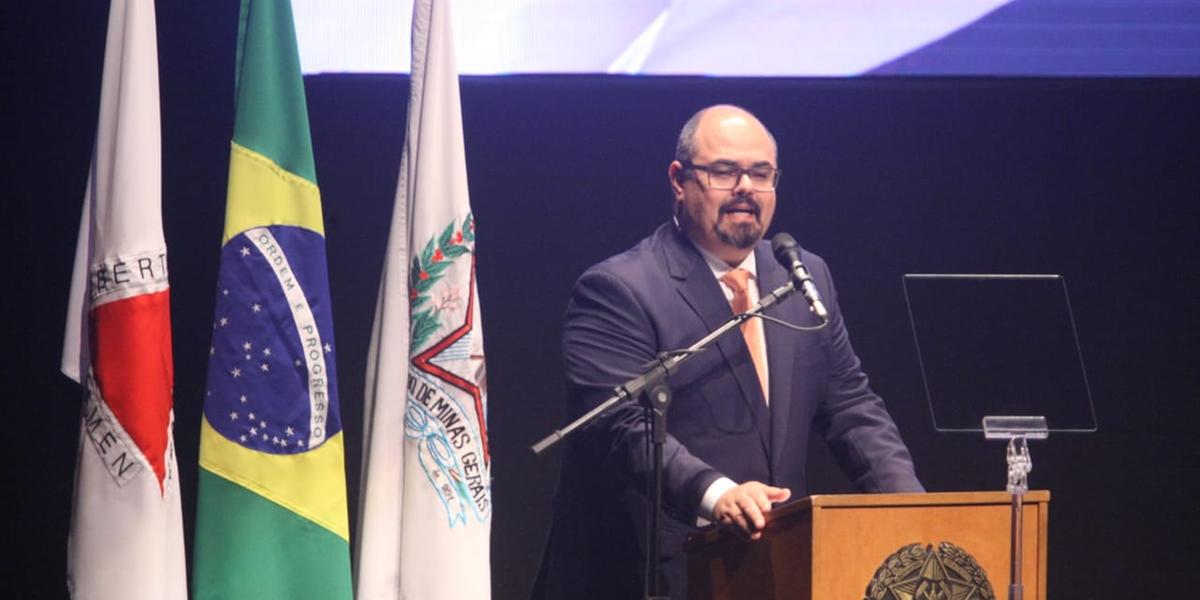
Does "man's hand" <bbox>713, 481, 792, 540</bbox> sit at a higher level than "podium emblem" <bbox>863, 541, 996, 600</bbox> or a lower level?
higher

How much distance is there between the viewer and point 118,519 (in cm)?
339

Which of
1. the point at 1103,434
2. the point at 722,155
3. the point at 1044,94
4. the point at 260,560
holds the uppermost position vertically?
the point at 1044,94

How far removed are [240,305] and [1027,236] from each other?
2.64 metres

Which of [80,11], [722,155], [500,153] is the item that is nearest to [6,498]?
[80,11]

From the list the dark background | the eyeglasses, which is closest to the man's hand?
the eyeglasses

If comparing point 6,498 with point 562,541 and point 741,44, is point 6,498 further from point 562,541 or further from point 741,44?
point 741,44

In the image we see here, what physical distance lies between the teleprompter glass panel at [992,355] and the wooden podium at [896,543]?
31cm

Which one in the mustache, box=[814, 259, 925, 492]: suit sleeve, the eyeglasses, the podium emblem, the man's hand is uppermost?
the eyeglasses

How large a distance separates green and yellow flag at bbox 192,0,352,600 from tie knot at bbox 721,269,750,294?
3.58ft

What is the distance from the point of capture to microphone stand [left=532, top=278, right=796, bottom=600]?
3.22 meters

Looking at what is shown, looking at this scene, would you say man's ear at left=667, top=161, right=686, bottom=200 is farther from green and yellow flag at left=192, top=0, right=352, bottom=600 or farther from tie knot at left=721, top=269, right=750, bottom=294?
green and yellow flag at left=192, top=0, right=352, bottom=600

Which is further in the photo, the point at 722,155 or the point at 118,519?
the point at 722,155

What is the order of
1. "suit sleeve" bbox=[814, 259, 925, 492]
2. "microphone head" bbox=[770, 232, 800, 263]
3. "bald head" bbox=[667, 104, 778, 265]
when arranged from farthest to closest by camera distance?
"bald head" bbox=[667, 104, 778, 265] < "suit sleeve" bbox=[814, 259, 925, 492] < "microphone head" bbox=[770, 232, 800, 263]

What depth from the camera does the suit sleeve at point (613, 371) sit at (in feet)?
11.5
